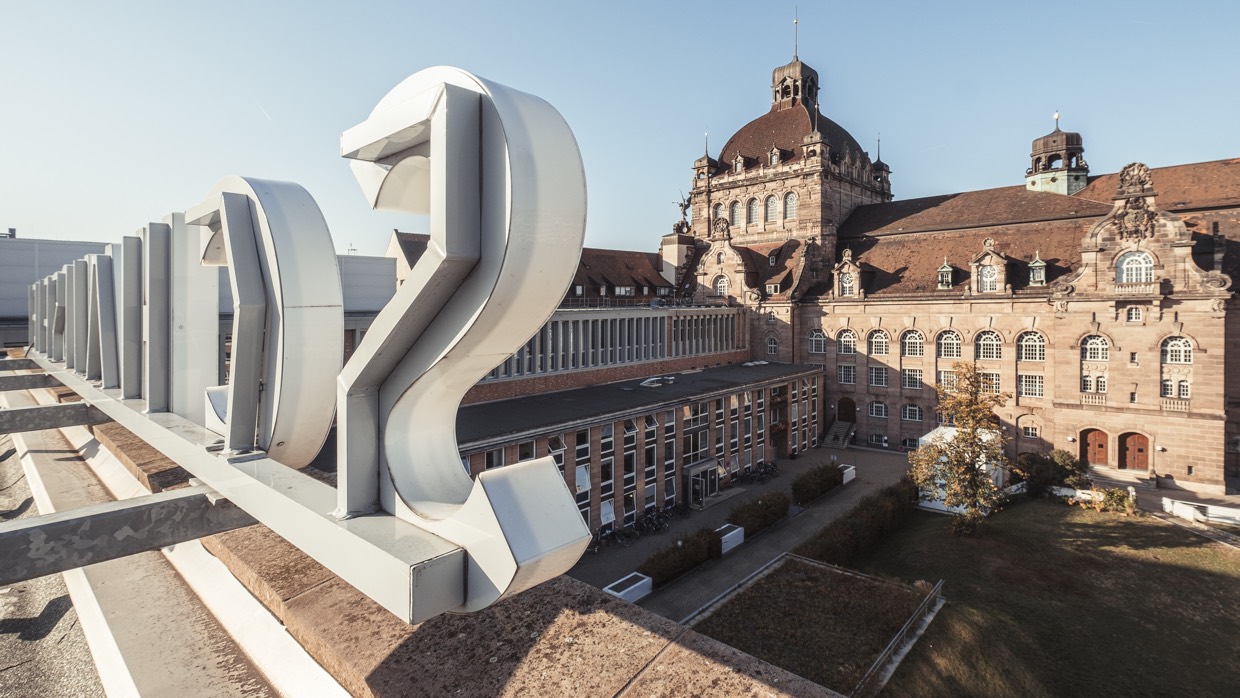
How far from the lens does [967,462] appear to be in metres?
25.1

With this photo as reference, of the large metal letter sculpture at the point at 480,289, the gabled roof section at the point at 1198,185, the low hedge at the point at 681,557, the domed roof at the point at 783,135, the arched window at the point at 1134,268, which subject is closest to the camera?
the large metal letter sculpture at the point at 480,289

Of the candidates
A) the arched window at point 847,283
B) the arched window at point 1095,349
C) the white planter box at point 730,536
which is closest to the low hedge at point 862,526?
the white planter box at point 730,536

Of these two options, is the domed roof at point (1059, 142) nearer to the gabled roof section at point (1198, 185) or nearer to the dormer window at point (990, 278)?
the gabled roof section at point (1198, 185)

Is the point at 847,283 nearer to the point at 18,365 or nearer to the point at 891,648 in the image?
the point at 891,648

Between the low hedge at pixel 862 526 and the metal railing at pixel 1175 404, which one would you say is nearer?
the low hedge at pixel 862 526

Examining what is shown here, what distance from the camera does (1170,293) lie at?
3341 centimetres

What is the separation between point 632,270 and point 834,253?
52.6ft

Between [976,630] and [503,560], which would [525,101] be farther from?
[976,630]

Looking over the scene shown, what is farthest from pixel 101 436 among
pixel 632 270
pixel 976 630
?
pixel 632 270

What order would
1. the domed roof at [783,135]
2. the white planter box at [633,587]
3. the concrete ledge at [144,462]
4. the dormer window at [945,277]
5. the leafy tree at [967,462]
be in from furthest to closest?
the domed roof at [783,135], the dormer window at [945,277], the leafy tree at [967,462], the white planter box at [633,587], the concrete ledge at [144,462]

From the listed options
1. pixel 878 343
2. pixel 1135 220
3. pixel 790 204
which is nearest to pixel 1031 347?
pixel 1135 220

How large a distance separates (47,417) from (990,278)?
4396 cm

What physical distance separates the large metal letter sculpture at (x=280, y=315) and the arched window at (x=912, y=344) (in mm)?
42935

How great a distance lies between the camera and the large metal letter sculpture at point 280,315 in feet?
17.0
